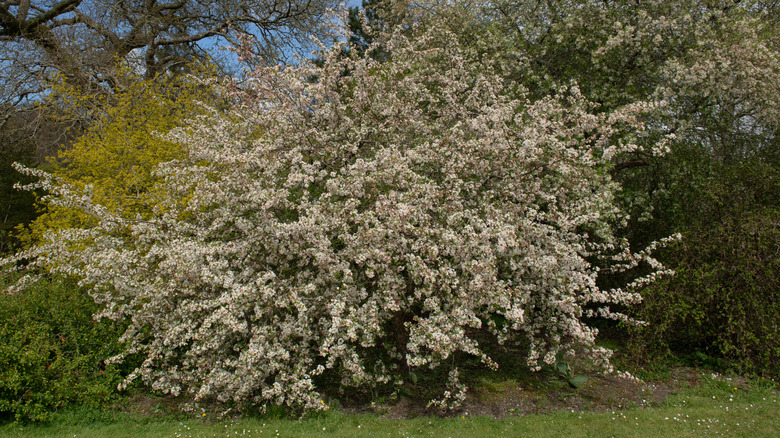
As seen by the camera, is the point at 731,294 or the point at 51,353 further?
the point at 731,294

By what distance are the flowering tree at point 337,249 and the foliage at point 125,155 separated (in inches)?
35.1

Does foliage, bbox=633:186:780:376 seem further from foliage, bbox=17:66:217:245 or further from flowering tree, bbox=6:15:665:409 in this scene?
foliage, bbox=17:66:217:245

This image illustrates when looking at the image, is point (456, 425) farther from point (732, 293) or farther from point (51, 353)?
point (51, 353)

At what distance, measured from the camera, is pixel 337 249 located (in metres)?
6.05

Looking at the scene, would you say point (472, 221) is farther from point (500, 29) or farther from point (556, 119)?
point (500, 29)

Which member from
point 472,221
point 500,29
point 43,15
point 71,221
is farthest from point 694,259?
point 43,15

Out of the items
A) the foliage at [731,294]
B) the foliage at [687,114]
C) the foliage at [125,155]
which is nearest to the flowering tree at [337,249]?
the foliage at [125,155]

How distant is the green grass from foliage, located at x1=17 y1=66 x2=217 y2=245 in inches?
115

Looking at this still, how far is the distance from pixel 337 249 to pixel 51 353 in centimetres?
376

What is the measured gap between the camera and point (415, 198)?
228 inches

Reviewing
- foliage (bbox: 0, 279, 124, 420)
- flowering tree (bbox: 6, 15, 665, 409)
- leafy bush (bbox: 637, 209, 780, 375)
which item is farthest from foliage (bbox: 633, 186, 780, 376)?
foliage (bbox: 0, 279, 124, 420)

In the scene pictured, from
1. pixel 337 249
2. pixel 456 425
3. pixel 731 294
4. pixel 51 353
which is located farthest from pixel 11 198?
pixel 731 294

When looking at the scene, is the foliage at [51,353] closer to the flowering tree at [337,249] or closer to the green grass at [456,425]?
the green grass at [456,425]

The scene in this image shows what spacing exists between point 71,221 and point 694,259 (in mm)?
9912
